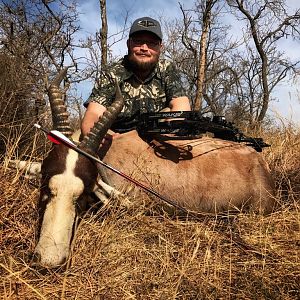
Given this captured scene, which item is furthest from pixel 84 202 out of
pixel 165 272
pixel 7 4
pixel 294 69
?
pixel 294 69

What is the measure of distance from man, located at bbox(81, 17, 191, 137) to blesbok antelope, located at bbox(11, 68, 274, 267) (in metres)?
0.73

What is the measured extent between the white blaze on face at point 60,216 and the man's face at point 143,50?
2010mm

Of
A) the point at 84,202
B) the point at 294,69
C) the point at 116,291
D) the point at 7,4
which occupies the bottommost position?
the point at 116,291

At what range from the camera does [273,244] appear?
2906 millimetres

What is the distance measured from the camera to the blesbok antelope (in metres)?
3.01

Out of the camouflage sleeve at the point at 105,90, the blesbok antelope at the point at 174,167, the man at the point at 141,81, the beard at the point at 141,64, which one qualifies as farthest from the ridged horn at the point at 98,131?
the beard at the point at 141,64

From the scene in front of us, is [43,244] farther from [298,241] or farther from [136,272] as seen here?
[298,241]

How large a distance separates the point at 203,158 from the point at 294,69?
58.5ft

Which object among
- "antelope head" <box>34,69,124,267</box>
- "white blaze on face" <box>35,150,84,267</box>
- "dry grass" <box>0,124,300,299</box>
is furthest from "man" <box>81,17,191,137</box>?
"white blaze on face" <box>35,150,84,267</box>

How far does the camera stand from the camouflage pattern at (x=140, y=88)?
15.3 ft

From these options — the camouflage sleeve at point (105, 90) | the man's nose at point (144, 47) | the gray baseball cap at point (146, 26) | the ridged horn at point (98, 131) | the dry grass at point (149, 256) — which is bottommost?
the dry grass at point (149, 256)

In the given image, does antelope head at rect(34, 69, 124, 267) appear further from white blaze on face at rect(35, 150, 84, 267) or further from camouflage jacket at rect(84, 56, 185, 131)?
camouflage jacket at rect(84, 56, 185, 131)

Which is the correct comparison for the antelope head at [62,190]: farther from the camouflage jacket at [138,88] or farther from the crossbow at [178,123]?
the camouflage jacket at [138,88]

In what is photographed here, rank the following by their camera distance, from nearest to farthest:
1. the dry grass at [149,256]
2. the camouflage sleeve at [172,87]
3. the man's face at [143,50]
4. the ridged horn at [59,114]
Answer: the dry grass at [149,256], the ridged horn at [59,114], the man's face at [143,50], the camouflage sleeve at [172,87]
